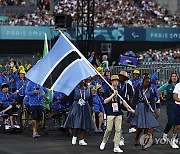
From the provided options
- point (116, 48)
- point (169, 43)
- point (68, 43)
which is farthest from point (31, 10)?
point (68, 43)

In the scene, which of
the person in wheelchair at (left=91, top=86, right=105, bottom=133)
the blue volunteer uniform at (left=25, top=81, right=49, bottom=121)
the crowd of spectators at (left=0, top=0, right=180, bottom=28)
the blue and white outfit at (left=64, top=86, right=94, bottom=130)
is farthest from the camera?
the crowd of spectators at (left=0, top=0, right=180, bottom=28)

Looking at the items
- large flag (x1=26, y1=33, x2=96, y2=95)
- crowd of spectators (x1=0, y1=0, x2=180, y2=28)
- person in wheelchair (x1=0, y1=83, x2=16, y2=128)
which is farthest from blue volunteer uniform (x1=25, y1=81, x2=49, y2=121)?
crowd of spectators (x1=0, y1=0, x2=180, y2=28)

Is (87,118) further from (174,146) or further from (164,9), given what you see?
→ (164,9)

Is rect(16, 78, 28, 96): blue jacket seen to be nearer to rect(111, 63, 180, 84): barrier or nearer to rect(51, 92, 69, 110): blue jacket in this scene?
rect(51, 92, 69, 110): blue jacket

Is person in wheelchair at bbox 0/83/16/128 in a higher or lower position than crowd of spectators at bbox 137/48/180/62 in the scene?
higher

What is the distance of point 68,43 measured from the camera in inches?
500

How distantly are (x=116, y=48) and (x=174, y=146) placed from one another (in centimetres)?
2644

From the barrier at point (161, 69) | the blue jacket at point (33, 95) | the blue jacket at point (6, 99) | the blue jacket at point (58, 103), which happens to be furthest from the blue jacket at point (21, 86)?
the barrier at point (161, 69)

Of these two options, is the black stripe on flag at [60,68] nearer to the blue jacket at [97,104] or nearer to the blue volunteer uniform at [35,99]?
the blue volunteer uniform at [35,99]

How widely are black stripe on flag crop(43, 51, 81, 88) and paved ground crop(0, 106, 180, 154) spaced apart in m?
1.45

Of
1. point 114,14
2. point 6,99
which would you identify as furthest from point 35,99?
point 114,14

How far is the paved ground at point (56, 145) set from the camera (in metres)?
12.2

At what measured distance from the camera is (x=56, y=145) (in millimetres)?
13070

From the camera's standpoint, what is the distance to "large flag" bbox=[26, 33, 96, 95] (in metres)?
12.3
